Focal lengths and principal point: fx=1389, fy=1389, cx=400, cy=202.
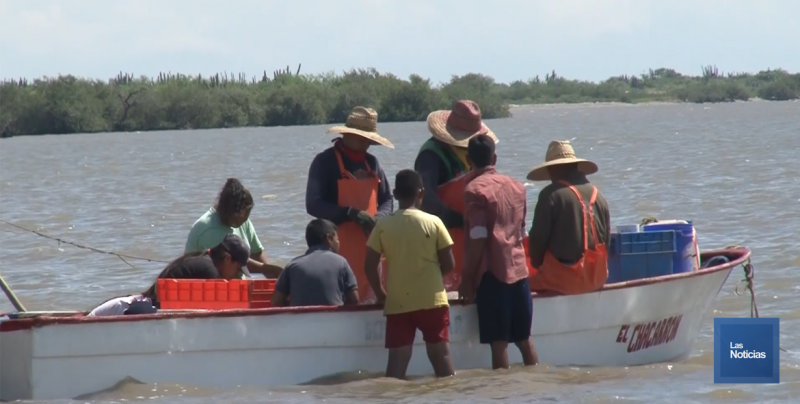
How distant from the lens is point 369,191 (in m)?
9.04

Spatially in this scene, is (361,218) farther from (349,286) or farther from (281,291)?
(281,291)

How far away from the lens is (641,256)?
981 centimetres

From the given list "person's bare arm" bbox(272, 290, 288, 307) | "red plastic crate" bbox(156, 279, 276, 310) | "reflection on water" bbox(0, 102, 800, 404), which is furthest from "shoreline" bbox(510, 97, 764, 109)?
"person's bare arm" bbox(272, 290, 288, 307)

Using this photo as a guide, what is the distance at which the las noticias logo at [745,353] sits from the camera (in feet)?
30.6

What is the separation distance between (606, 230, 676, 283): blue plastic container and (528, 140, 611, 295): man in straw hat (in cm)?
68

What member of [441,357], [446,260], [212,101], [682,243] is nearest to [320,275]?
[446,260]

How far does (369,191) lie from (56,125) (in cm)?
7548

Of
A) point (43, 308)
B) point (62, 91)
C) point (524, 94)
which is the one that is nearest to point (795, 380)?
point (43, 308)

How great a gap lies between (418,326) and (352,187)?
1.03 m

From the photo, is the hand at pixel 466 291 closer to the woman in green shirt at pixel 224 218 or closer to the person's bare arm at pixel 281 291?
the person's bare arm at pixel 281 291

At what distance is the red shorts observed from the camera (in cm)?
854

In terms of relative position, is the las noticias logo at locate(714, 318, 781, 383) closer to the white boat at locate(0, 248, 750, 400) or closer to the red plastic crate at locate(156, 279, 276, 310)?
the white boat at locate(0, 248, 750, 400)

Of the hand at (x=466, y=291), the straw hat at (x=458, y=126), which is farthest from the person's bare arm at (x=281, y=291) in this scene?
the straw hat at (x=458, y=126)

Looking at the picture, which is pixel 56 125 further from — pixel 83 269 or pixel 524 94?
pixel 83 269
